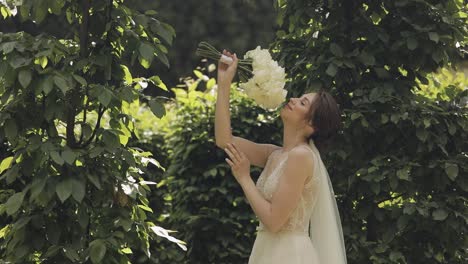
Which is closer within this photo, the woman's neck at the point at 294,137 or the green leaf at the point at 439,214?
the woman's neck at the point at 294,137

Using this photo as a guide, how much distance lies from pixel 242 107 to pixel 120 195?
186cm

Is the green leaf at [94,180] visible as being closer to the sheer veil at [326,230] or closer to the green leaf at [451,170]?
the sheer veil at [326,230]

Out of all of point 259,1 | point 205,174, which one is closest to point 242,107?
point 205,174

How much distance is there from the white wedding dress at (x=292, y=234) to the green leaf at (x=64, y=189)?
0.72 metres

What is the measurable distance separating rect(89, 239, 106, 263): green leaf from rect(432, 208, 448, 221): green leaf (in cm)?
143

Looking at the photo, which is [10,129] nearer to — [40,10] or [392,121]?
[40,10]

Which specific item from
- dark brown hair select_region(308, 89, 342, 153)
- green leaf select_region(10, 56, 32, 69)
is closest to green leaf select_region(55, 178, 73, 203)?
green leaf select_region(10, 56, 32, 69)

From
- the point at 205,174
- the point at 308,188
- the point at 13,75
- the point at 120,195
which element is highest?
the point at 13,75

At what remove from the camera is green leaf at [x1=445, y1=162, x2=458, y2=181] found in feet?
11.7

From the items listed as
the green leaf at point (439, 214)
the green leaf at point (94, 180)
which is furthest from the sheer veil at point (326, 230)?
the green leaf at point (94, 180)

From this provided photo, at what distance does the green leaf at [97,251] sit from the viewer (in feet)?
10.4

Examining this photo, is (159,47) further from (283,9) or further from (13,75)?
(283,9)

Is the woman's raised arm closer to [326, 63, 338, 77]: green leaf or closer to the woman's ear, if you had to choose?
the woman's ear

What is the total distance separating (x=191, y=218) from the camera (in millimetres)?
4887
